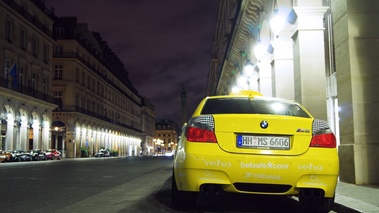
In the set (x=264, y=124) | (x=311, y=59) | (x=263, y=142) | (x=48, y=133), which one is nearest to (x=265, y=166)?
(x=263, y=142)

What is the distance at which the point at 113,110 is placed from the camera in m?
89.1

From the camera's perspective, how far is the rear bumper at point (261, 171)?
17.6 ft

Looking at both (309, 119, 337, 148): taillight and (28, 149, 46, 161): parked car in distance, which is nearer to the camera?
(309, 119, 337, 148): taillight

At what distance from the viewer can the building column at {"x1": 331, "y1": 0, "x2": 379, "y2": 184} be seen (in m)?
9.01

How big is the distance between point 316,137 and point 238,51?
2335cm

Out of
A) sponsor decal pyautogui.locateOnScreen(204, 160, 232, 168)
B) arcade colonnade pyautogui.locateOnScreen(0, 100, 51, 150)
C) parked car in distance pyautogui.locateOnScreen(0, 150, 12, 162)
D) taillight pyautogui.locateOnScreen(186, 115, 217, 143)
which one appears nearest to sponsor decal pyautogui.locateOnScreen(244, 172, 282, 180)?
sponsor decal pyautogui.locateOnScreen(204, 160, 232, 168)

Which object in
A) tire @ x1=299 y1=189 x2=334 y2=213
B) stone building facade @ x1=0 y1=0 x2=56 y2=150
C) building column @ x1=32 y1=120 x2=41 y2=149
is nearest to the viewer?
tire @ x1=299 y1=189 x2=334 y2=213

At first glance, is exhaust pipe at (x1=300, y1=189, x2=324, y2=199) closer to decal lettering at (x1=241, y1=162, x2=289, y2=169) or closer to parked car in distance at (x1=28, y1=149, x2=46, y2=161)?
decal lettering at (x1=241, y1=162, x2=289, y2=169)

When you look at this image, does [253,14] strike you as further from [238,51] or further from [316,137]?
[316,137]

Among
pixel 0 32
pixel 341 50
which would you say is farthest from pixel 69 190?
pixel 0 32

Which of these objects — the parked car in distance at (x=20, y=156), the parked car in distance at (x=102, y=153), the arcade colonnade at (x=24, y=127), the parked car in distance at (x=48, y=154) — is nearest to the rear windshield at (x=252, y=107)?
the parked car in distance at (x=20, y=156)

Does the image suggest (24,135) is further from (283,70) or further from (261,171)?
(261,171)

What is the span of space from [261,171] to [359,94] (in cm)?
485

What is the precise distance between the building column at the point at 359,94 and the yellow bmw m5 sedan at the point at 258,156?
12.1 ft
